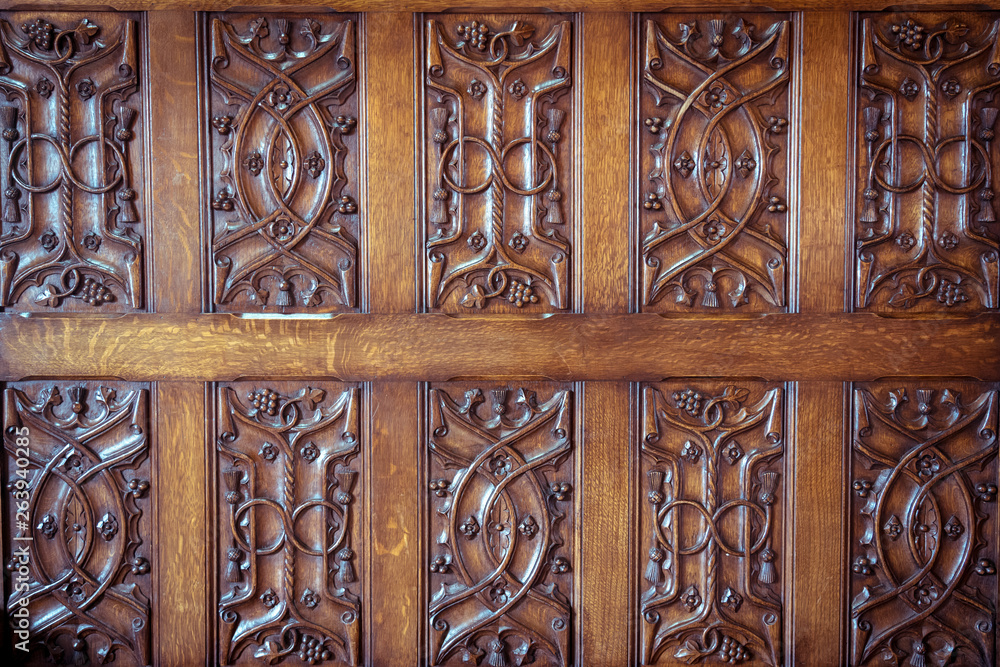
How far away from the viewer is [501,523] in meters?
1.64

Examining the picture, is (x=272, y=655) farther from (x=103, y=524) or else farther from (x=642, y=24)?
(x=642, y=24)

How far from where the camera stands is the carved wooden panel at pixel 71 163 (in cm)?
160

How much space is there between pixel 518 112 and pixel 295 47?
0.55 meters

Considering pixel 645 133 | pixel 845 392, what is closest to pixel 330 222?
pixel 645 133

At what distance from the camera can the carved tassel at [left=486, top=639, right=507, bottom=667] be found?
164 cm

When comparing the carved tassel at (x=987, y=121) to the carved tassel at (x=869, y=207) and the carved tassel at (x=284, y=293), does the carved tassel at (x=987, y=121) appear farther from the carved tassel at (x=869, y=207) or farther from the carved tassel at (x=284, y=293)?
the carved tassel at (x=284, y=293)

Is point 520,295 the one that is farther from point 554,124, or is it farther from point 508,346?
point 554,124

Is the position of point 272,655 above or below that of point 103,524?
below

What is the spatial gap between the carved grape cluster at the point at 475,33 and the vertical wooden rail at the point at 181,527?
104cm

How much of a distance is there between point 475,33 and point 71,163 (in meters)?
1.01

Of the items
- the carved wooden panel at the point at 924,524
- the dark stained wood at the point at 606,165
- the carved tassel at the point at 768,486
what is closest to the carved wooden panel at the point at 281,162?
the dark stained wood at the point at 606,165

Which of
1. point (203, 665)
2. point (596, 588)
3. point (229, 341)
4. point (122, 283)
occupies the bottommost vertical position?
point (203, 665)

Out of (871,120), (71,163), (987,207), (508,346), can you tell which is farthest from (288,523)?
(987,207)

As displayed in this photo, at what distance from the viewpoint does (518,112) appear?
1607 mm
